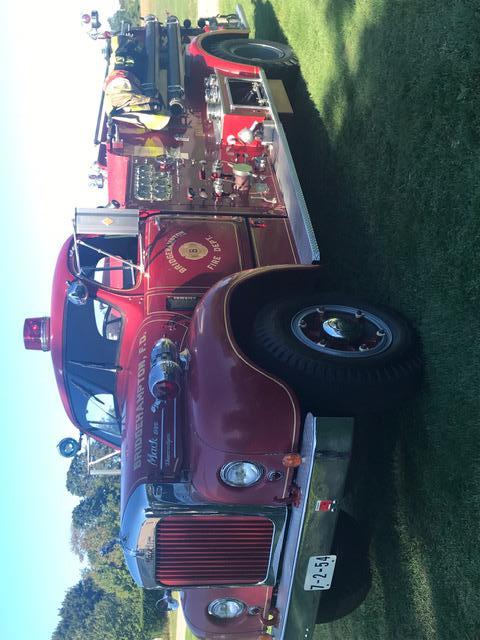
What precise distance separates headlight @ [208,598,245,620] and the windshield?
1.70 meters

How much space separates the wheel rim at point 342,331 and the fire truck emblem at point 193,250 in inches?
53.6

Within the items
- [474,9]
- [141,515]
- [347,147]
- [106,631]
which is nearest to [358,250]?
[347,147]

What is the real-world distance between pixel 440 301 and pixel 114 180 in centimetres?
Result: 404

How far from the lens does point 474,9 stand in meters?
3.97

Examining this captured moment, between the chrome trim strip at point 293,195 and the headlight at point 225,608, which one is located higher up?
the chrome trim strip at point 293,195

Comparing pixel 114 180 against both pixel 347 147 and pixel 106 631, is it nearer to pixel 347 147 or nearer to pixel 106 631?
pixel 347 147

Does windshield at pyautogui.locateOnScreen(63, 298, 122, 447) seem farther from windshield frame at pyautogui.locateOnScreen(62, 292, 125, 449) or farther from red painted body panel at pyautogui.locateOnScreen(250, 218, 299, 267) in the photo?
red painted body panel at pyautogui.locateOnScreen(250, 218, 299, 267)

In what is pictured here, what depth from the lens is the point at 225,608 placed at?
4285 mm

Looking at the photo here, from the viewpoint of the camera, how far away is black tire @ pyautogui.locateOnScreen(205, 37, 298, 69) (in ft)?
25.2

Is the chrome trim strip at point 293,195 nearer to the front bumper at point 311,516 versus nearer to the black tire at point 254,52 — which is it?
the black tire at point 254,52

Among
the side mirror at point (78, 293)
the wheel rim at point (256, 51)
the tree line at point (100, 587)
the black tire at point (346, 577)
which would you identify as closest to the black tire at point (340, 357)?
the black tire at point (346, 577)

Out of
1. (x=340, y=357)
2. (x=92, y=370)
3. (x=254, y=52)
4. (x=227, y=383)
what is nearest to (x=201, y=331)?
(x=227, y=383)

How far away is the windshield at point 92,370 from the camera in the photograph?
5332 mm

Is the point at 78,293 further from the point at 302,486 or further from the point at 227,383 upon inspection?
the point at 302,486
